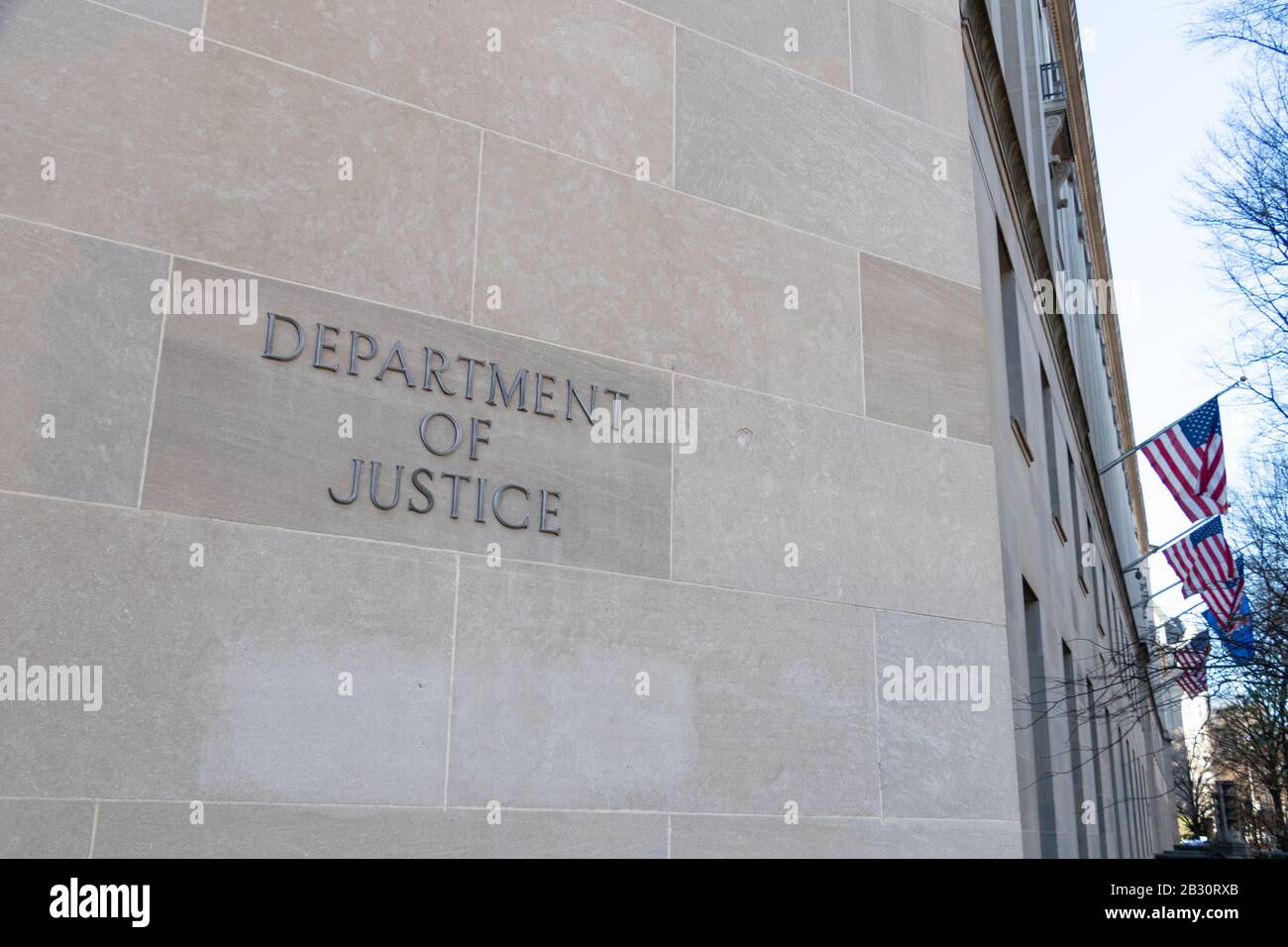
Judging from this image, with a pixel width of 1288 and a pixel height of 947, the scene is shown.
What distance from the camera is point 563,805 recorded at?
244 inches

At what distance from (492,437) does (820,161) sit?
11.3ft

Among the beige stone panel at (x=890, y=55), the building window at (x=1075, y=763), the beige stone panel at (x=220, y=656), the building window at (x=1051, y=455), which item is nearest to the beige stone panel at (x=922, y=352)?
the beige stone panel at (x=890, y=55)

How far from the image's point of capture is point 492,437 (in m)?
6.46

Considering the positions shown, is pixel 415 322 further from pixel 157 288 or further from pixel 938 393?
pixel 938 393

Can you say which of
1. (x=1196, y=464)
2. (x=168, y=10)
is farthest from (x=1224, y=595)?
(x=168, y=10)

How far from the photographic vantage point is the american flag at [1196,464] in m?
21.1

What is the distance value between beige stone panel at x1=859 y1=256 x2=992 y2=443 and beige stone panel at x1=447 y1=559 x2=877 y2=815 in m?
1.61

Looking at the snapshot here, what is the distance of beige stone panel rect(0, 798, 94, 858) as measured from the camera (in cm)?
486

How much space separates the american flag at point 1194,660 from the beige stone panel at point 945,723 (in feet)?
17.1

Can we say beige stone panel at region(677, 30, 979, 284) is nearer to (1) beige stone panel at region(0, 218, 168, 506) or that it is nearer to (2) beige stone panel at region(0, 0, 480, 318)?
(2) beige stone panel at region(0, 0, 480, 318)

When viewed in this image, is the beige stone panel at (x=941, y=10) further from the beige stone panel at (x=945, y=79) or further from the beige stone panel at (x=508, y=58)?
the beige stone panel at (x=508, y=58)

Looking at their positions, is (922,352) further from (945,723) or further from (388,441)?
(388,441)

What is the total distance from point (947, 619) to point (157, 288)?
506cm

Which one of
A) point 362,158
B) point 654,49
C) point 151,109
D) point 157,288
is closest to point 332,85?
point 362,158
